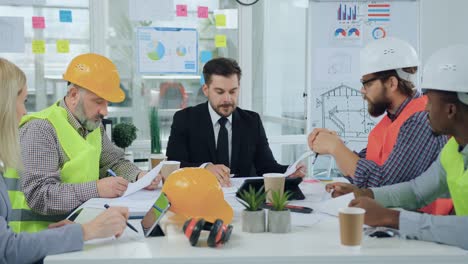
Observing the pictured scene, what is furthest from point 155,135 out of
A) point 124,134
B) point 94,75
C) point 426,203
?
point 426,203

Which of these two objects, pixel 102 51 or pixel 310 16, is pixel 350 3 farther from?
pixel 102 51

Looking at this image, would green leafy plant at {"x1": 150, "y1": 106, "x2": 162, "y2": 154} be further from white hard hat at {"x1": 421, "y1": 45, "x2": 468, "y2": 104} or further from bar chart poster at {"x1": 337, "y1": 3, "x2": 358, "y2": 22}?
white hard hat at {"x1": 421, "y1": 45, "x2": 468, "y2": 104}

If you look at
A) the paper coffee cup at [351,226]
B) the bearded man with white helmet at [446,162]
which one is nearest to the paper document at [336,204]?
the bearded man with white helmet at [446,162]

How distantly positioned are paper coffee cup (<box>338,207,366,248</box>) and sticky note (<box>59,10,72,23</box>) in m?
3.62

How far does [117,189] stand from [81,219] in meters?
0.39

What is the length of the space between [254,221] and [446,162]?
0.73 metres

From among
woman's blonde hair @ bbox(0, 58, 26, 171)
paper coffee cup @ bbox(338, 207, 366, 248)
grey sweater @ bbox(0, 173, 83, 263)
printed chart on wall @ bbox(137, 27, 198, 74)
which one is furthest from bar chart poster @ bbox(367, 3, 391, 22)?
grey sweater @ bbox(0, 173, 83, 263)

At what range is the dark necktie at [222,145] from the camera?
3.50 metres

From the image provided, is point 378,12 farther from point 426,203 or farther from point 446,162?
point 446,162

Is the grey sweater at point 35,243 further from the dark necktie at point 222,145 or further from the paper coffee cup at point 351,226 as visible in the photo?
the dark necktie at point 222,145

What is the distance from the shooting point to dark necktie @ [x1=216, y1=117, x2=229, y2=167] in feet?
11.5

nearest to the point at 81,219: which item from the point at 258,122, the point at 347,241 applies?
the point at 347,241

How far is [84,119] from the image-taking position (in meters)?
2.76

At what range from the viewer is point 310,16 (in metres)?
4.99
